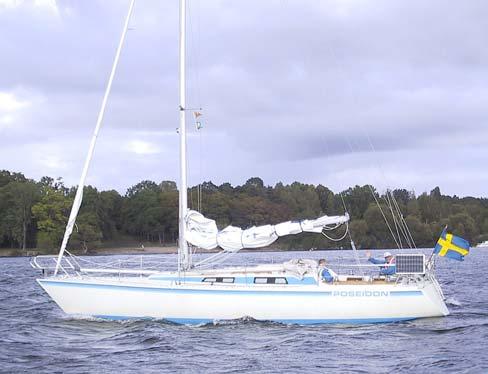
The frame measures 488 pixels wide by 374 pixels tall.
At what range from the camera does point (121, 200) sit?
16325 centimetres

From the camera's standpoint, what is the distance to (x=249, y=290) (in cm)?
2795

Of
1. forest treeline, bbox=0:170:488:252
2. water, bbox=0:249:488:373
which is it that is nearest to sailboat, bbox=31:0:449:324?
water, bbox=0:249:488:373

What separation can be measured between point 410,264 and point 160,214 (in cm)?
12191

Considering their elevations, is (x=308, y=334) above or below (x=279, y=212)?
below

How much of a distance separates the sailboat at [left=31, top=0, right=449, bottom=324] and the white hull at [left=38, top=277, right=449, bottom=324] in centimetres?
4

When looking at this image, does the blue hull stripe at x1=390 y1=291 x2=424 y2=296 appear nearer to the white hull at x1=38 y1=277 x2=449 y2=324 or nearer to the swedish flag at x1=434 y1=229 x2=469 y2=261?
the white hull at x1=38 y1=277 x2=449 y2=324

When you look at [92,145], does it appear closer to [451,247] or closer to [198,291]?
[198,291]

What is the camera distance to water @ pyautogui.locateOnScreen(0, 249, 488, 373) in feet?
74.3

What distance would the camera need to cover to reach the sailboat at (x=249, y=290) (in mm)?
28016

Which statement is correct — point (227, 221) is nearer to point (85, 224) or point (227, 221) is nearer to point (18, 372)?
point (85, 224)

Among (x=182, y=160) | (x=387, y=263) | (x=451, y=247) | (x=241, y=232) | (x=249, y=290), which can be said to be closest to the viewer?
(x=249, y=290)

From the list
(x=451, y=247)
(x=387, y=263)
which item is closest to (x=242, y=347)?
(x=387, y=263)

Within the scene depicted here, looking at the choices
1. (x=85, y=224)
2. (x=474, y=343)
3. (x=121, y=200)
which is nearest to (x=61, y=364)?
(x=474, y=343)

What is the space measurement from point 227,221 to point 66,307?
91.7 meters
